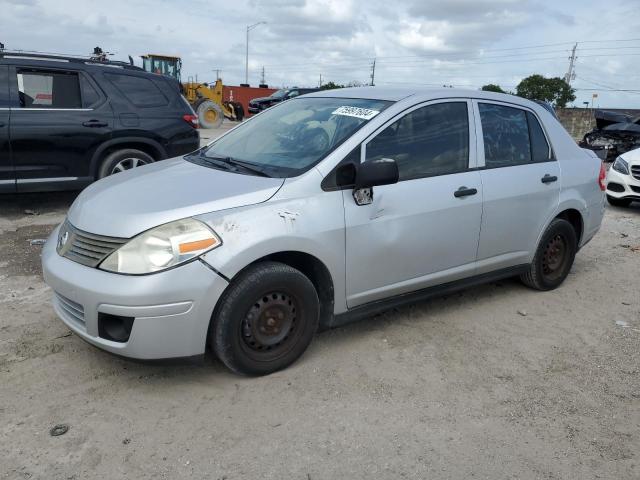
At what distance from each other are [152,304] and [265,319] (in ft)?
2.19

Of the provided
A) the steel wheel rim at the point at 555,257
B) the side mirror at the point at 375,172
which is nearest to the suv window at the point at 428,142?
the side mirror at the point at 375,172

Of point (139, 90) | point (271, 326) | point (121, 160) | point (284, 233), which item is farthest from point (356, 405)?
point (139, 90)

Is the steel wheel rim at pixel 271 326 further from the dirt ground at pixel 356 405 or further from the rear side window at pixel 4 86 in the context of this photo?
the rear side window at pixel 4 86

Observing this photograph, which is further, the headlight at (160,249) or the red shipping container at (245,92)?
the red shipping container at (245,92)

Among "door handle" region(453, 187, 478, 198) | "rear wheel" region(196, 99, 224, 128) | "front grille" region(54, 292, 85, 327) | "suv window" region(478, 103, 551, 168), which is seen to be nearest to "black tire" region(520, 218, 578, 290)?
"suv window" region(478, 103, 551, 168)

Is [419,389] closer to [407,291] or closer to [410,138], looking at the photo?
[407,291]

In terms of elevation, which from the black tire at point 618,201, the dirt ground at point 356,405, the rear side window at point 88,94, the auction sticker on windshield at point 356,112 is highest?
the rear side window at point 88,94

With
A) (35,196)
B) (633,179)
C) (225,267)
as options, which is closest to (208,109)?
(35,196)

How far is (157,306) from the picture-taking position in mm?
2828

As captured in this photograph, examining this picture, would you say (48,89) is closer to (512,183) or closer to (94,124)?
(94,124)

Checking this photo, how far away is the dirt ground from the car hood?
888 millimetres

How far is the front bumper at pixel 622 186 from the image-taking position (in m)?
8.93

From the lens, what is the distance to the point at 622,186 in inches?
359

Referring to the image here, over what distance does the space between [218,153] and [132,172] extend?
2.03 feet
